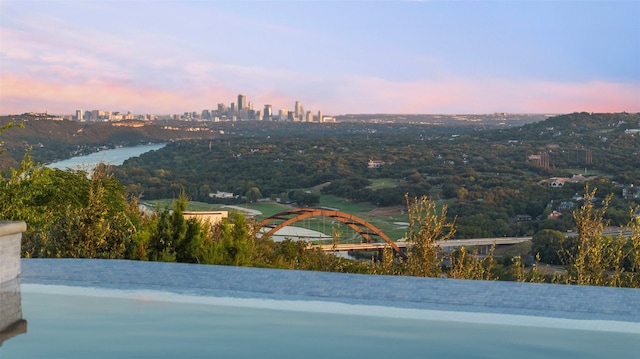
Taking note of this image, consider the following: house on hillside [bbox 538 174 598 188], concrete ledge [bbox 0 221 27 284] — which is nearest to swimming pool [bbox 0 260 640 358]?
concrete ledge [bbox 0 221 27 284]

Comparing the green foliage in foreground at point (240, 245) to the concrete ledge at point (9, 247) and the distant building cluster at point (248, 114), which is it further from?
the distant building cluster at point (248, 114)

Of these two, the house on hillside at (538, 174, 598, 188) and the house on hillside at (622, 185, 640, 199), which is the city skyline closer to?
the house on hillside at (538, 174, 598, 188)

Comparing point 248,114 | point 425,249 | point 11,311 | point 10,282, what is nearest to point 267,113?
point 248,114

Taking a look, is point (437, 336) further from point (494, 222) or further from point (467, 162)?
point (467, 162)

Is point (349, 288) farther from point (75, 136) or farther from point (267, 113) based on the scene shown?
point (267, 113)

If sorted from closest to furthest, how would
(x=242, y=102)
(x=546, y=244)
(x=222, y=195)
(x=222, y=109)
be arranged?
(x=546, y=244) < (x=222, y=195) < (x=242, y=102) < (x=222, y=109)

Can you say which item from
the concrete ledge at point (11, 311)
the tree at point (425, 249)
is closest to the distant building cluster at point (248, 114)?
the tree at point (425, 249)

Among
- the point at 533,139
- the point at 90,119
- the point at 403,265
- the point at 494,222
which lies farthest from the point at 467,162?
the point at 403,265
